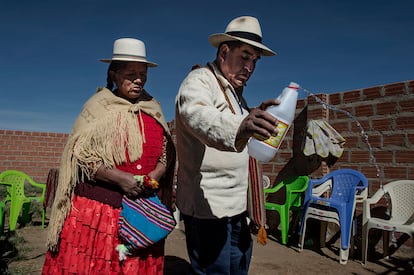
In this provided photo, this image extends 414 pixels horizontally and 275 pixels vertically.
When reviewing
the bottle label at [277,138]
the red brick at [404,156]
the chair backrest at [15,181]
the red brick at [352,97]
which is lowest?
the chair backrest at [15,181]

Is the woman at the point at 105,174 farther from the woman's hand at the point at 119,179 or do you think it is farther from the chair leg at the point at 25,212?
the chair leg at the point at 25,212

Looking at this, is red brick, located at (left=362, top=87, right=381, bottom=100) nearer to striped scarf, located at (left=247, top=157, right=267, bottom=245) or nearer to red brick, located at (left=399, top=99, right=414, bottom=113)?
red brick, located at (left=399, top=99, right=414, bottom=113)

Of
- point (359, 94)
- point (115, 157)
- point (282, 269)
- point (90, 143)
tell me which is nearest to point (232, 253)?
point (115, 157)

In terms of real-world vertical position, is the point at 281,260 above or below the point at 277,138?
below

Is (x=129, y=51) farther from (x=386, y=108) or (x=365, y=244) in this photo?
(x=386, y=108)

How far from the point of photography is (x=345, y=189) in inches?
202

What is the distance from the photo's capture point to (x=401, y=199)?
4566 millimetres

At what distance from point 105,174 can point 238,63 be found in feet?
3.09

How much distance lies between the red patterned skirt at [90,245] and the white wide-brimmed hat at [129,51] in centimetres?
86

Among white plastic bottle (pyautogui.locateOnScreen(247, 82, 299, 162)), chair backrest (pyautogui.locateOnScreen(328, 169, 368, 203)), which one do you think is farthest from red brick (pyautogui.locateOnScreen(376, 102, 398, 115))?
white plastic bottle (pyautogui.locateOnScreen(247, 82, 299, 162))

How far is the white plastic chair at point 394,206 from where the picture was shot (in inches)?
173

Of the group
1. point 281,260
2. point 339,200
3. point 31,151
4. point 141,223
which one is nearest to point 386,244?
point 339,200

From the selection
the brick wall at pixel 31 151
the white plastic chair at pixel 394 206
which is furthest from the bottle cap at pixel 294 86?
the brick wall at pixel 31 151

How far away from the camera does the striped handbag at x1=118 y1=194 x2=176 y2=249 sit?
2041mm
